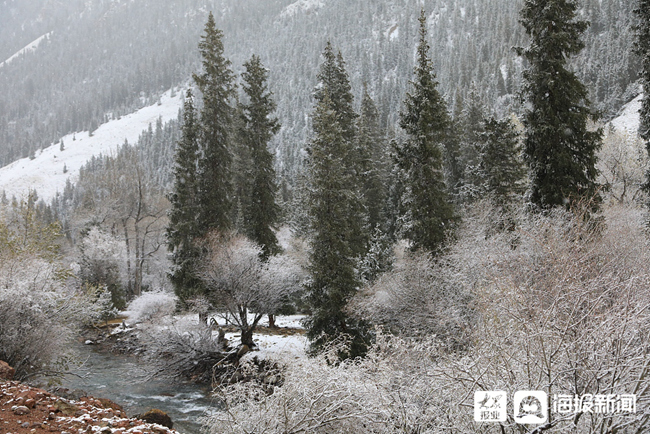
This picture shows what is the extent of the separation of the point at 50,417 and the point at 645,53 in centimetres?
2322

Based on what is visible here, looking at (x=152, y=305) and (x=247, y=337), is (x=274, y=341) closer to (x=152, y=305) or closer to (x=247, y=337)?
(x=247, y=337)

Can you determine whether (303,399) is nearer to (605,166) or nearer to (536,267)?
(536,267)

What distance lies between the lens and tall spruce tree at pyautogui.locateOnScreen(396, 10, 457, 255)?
18969 mm

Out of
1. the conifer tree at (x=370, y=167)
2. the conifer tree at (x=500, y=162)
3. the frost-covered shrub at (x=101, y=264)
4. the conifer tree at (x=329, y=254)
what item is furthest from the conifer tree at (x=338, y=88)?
the frost-covered shrub at (x=101, y=264)

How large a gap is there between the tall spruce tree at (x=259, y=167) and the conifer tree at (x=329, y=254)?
6.54m

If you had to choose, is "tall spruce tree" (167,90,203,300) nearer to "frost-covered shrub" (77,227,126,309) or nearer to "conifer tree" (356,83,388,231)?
"conifer tree" (356,83,388,231)

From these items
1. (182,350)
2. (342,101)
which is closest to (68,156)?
(342,101)

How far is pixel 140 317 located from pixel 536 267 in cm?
2569

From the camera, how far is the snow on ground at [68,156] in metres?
141

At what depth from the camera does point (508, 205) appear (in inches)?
853

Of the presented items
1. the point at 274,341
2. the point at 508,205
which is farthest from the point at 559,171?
the point at 274,341

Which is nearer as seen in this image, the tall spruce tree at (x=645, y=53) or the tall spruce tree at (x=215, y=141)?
the tall spruce tree at (x=645, y=53)

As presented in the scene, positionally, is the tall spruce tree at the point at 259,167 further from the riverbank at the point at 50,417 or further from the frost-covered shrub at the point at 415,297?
the riverbank at the point at 50,417

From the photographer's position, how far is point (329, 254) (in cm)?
1891
